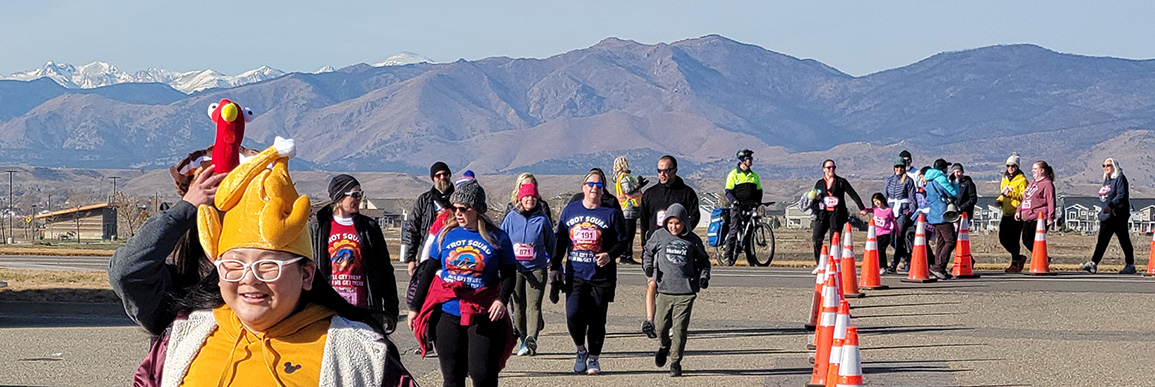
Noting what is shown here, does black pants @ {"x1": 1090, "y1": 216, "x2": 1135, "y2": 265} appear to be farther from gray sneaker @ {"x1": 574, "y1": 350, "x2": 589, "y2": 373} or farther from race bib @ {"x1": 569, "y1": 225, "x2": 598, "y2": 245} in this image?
gray sneaker @ {"x1": 574, "y1": 350, "x2": 589, "y2": 373}

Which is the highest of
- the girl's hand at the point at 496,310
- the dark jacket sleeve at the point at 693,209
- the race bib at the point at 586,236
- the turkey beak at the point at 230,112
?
the turkey beak at the point at 230,112

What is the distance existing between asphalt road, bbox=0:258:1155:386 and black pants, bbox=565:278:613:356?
29cm

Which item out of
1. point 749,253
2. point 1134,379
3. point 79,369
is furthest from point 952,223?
point 79,369

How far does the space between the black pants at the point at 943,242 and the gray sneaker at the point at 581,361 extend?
30.9 ft

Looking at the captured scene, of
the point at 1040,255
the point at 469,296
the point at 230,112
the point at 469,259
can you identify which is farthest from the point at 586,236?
the point at 1040,255

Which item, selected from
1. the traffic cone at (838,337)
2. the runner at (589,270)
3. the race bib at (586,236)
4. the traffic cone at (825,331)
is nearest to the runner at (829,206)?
the runner at (589,270)

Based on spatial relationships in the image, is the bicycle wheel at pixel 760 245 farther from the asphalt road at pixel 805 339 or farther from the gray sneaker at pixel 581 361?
the gray sneaker at pixel 581 361

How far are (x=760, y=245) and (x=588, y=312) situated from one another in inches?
483

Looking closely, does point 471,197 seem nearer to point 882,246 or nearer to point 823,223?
point 823,223

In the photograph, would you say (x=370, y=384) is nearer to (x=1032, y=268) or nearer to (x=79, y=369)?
(x=79, y=369)

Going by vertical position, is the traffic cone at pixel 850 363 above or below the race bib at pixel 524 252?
below

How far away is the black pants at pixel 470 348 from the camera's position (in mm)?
8688

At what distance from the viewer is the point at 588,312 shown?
449 inches

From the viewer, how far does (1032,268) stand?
21.2 meters
